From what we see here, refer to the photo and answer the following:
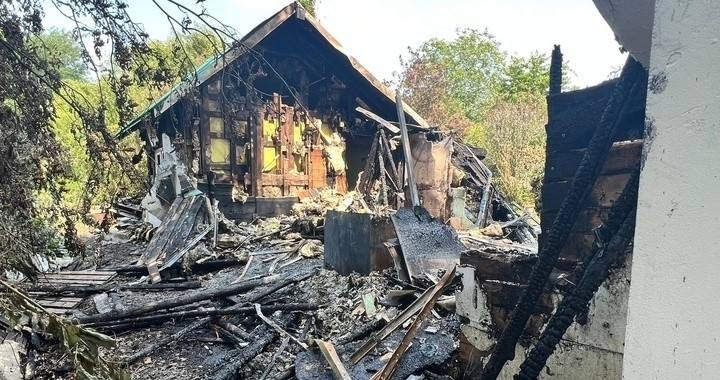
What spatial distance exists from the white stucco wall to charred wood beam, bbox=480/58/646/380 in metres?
0.87

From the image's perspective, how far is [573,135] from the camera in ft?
6.98

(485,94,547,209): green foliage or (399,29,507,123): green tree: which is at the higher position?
(399,29,507,123): green tree

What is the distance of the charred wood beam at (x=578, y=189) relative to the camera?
183 cm

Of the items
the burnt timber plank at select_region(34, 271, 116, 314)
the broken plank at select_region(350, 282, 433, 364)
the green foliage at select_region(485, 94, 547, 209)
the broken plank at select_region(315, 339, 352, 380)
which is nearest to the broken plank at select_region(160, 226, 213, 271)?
the burnt timber plank at select_region(34, 271, 116, 314)

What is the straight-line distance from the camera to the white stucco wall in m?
0.92

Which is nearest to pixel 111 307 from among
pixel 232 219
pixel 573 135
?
pixel 232 219

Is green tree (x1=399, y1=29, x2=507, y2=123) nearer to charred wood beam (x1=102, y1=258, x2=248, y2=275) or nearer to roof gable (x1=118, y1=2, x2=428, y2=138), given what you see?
roof gable (x1=118, y1=2, x2=428, y2=138)

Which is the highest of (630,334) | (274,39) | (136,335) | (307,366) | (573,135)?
(274,39)

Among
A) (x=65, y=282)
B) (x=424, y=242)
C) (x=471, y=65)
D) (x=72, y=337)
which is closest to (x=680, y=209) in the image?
(x=72, y=337)

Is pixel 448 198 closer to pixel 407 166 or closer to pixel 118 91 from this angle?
pixel 407 166

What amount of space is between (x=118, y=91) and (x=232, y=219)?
7586mm

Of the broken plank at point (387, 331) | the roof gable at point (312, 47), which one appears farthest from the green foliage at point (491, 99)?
the broken plank at point (387, 331)

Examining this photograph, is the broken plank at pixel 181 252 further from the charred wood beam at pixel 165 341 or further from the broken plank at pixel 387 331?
the broken plank at pixel 387 331

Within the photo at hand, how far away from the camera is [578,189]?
1.91m
